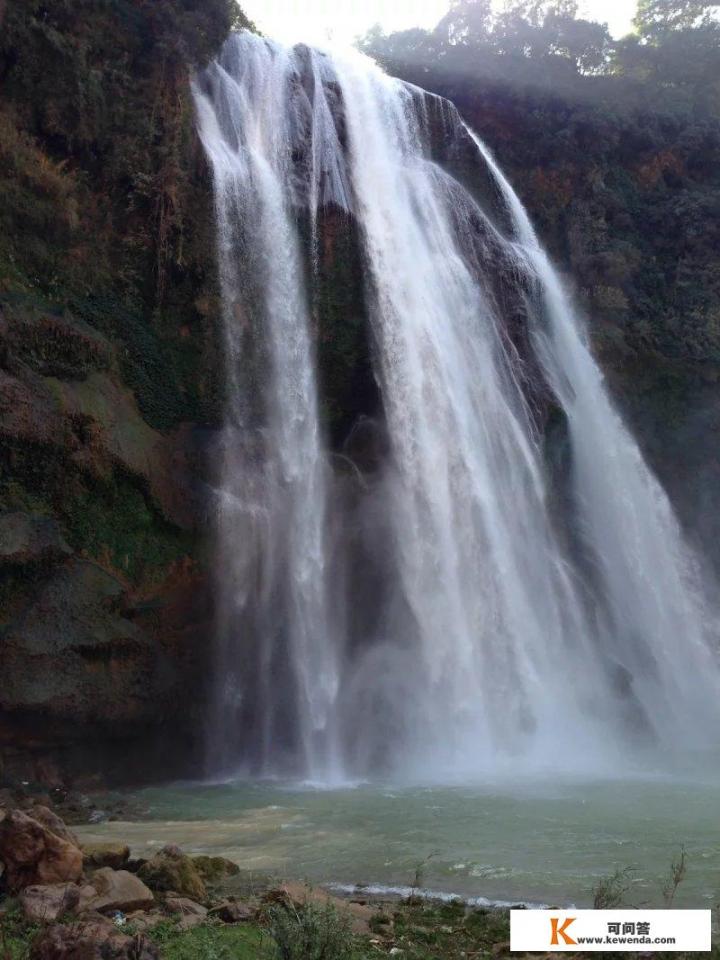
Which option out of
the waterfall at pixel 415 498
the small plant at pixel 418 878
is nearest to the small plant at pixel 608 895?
the small plant at pixel 418 878

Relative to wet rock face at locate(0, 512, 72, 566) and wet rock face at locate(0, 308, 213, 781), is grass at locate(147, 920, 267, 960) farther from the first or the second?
wet rock face at locate(0, 512, 72, 566)

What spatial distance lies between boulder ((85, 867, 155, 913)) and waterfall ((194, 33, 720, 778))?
8226mm

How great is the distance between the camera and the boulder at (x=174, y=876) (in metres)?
7.15

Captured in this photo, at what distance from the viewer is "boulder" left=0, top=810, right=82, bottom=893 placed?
688 centimetres

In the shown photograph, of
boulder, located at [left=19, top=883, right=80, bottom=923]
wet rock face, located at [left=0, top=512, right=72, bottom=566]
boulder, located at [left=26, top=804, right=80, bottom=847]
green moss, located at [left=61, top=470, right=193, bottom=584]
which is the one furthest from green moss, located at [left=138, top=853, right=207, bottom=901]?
green moss, located at [left=61, top=470, right=193, bottom=584]

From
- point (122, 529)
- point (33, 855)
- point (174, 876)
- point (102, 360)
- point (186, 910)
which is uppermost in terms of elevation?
point (102, 360)

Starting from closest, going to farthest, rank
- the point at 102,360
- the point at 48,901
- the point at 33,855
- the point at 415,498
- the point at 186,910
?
1. the point at 48,901
2. the point at 186,910
3. the point at 33,855
4. the point at 102,360
5. the point at 415,498

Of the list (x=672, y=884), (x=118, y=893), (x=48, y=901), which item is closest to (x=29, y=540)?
(x=118, y=893)

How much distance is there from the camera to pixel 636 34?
4212 centimetres

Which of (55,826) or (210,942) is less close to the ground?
(55,826)

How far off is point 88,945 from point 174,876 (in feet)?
8.58

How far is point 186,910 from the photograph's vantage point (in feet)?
21.8

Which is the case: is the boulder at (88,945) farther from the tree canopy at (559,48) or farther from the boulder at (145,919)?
the tree canopy at (559,48)
